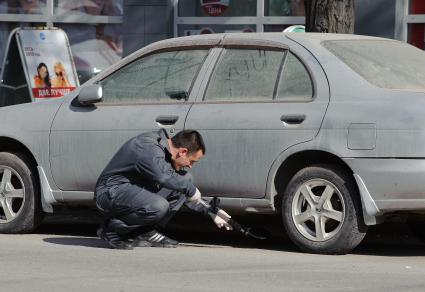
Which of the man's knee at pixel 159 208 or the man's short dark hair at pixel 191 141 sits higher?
the man's short dark hair at pixel 191 141

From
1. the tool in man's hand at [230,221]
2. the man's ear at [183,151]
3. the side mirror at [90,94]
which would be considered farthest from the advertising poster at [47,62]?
the man's ear at [183,151]

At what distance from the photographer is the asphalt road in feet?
22.5

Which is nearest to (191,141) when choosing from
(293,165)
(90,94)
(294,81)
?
(293,165)

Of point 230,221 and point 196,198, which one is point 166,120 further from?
point 230,221

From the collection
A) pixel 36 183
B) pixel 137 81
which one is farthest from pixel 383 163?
pixel 36 183

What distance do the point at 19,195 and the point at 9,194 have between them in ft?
0.28

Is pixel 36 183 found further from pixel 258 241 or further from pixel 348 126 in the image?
pixel 348 126

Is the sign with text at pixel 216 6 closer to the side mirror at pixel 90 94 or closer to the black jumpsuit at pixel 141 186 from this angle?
the side mirror at pixel 90 94

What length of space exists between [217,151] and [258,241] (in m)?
1.12

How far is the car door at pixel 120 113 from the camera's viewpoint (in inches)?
346

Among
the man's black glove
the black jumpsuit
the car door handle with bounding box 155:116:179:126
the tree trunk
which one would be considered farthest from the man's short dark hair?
the tree trunk

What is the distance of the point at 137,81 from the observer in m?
9.02

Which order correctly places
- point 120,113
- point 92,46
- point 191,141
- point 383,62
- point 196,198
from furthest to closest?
point 92,46, point 120,113, point 383,62, point 196,198, point 191,141

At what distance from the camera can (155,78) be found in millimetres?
8961
